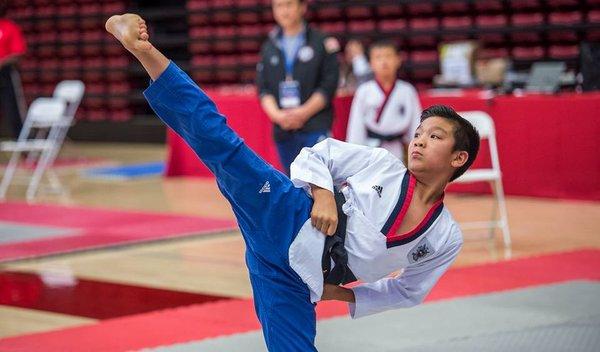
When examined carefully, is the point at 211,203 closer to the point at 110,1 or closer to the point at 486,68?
→ the point at 486,68

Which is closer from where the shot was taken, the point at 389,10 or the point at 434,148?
the point at 434,148

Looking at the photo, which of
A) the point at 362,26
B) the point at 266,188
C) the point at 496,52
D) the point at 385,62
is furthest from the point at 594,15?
the point at 266,188

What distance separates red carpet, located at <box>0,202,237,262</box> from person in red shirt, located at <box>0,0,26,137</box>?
8.56 feet

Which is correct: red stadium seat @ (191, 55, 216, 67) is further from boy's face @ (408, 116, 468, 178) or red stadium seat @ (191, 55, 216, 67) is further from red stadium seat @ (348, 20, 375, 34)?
boy's face @ (408, 116, 468, 178)

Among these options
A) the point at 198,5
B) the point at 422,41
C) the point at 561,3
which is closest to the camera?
the point at 561,3

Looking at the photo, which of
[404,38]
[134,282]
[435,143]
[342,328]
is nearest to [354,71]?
[404,38]

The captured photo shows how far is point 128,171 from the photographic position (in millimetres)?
11969

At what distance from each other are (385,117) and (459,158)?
4.02 metres

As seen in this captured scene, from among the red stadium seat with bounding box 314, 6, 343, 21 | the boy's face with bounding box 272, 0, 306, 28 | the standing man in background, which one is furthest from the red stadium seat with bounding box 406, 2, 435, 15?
the boy's face with bounding box 272, 0, 306, 28

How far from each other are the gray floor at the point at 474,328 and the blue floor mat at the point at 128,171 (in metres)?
6.80

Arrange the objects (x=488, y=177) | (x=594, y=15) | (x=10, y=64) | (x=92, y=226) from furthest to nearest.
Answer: (x=594, y=15), (x=10, y=64), (x=92, y=226), (x=488, y=177)

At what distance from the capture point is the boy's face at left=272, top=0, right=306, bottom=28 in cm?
643

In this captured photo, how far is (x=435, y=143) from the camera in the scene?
Result: 3.18 metres

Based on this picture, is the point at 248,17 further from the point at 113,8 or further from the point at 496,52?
the point at 496,52
